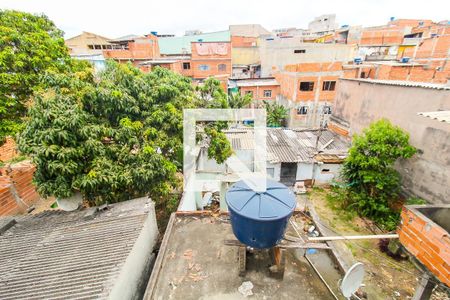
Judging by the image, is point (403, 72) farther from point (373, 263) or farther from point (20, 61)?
point (20, 61)

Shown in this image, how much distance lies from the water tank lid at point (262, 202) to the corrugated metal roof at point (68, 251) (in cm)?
295

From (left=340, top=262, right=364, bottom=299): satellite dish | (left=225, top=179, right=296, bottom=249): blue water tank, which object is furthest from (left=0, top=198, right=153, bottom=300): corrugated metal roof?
(left=340, top=262, right=364, bottom=299): satellite dish

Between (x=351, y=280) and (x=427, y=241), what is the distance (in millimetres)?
1531

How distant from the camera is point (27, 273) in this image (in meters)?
4.94

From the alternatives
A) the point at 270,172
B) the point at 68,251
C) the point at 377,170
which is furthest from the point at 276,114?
the point at 68,251

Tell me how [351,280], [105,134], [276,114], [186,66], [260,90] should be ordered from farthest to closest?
[186,66]
[260,90]
[276,114]
[105,134]
[351,280]

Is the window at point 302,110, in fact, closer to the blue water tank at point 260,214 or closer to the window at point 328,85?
the window at point 328,85

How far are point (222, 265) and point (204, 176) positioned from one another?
639cm

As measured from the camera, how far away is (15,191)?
426 inches

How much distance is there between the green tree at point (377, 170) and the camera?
10.6 meters

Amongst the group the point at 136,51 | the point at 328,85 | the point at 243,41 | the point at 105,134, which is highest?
the point at 243,41

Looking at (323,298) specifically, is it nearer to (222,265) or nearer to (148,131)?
(222,265)

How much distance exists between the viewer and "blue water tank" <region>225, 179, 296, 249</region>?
14.2 feet

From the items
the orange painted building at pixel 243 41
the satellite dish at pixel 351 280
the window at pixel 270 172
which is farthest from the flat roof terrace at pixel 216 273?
the orange painted building at pixel 243 41
